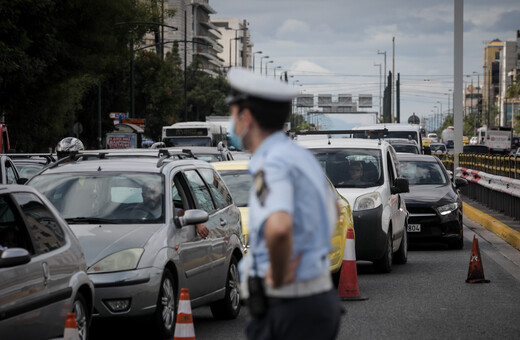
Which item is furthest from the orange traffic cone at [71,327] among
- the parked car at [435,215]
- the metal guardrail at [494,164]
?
the metal guardrail at [494,164]

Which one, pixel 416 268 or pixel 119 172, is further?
pixel 416 268

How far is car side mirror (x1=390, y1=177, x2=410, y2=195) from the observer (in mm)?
15203

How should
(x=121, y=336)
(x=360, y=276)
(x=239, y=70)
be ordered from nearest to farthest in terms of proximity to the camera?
(x=239, y=70) < (x=121, y=336) < (x=360, y=276)

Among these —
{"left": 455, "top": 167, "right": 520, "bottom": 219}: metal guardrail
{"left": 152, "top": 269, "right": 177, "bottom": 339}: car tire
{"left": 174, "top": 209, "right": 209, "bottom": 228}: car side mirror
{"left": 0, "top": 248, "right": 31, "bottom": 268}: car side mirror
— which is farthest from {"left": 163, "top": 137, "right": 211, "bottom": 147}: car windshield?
{"left": 0, "top": 248, "right": 31, "bottom": 268}: car side mirror

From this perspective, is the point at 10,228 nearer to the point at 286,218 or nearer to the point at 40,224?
the point at 40,224

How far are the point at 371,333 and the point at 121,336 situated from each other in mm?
2150

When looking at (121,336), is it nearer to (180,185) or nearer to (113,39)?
(180,185)

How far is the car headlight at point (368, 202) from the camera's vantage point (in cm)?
1476

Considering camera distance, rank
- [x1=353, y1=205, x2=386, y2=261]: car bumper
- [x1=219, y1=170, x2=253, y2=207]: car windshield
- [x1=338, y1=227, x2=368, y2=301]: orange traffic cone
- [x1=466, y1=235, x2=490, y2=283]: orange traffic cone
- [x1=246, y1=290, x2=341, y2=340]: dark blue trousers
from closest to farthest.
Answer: [x1=246, y1=290, x2=341, y2=340]: dark blue trousers → [x1=338, y1=227, x2=368, y2=301]: orange traffic cone → [x1=466, y1=235, x2=490, y2=283]: orange traffic cone → [x1=219, y1=170, x2=253, y2=207]: car windshield → [x1=353, y1=205, x2=386, y2=261]: car bumper

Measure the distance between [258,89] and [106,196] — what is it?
6152 mm

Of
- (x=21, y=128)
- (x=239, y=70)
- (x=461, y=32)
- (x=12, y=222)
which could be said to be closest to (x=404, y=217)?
(x=12, y=222)

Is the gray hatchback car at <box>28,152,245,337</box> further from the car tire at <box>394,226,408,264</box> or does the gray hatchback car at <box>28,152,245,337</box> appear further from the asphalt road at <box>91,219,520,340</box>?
the car tire at <box>394,226,408,264</box>

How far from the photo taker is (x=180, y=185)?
1048 cm

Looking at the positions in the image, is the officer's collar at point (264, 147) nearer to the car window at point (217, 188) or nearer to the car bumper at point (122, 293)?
the car bumper at point (122, 293)
